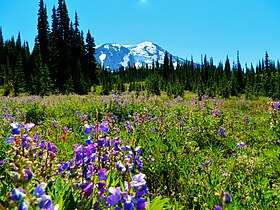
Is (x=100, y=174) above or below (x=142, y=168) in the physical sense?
above

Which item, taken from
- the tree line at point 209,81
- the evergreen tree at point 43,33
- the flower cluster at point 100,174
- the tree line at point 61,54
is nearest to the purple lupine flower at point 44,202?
the flower cluster at point 100,174

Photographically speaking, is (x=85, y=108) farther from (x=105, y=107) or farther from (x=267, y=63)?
(x=267, y=63)

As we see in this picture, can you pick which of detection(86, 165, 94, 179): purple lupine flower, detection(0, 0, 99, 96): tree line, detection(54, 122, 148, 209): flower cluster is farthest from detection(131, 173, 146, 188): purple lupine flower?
detection(0, 0, 99, 96): tree line

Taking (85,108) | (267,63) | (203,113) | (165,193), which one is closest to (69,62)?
(85,108)

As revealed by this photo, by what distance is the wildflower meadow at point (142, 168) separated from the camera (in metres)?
1.17

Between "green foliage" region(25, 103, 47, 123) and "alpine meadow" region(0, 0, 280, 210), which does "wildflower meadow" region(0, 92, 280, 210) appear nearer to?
"alpine meadow" region(0, 0, 280, 210)

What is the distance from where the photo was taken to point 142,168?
9.89ft

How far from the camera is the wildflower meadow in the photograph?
3.85 feet

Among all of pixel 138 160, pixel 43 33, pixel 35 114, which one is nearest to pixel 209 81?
pixel 43 33

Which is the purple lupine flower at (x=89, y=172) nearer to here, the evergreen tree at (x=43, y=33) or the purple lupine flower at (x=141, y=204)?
the purple lupine flower at (x=141, y=204)

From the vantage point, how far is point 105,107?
9305mm

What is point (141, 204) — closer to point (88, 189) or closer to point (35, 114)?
point (88, 189)

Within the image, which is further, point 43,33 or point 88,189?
point 43,33

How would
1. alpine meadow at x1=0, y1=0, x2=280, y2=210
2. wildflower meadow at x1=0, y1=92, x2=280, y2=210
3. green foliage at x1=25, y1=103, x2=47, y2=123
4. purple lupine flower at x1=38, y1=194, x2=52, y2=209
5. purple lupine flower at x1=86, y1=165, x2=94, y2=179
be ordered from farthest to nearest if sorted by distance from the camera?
green foliage at x1=25, y1=103, x2=47, y2=123
purple lupine flower at x1=86, y1=165, x2=94, y2=179
alpine meadow at x1=0, y1=0, x2=280, y2=210
wildflower meadow at x1=0, y1=92, x2=280, y2=210
purple lupine flower at x1=38, y1=194, x2=52, y2=209
